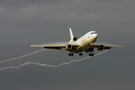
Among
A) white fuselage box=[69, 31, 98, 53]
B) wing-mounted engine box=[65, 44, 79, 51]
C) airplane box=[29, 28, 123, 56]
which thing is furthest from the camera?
wing-mounted engine box=[65, 44, 79, 51]

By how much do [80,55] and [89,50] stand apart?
14.2 feet

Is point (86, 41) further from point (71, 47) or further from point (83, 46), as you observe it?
point (71, 47)

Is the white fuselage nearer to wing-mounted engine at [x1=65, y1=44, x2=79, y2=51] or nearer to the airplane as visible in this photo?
the airplane

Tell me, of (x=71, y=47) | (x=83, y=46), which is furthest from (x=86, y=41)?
(x=71, y=47)

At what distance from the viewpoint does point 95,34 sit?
105m

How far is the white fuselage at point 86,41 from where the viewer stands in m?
105

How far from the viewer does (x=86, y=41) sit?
10638 cm

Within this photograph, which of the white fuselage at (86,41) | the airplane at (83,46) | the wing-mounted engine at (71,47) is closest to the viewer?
the white fuselage at (86,41)

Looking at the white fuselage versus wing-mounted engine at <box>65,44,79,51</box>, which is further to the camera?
wing-mounted engine at <box>65,44,79,51</box>

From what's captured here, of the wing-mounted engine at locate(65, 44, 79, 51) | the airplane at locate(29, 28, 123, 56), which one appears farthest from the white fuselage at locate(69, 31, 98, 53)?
the wing-mounted engine at locate(65, 44, 79, 51)

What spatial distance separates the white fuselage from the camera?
105m

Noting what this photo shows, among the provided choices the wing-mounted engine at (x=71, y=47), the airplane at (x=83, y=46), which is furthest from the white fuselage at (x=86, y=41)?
the wing-mounted engine at (x=71, y=47)

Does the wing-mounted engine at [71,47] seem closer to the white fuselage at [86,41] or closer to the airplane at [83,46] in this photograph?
the airplane at [83,46]

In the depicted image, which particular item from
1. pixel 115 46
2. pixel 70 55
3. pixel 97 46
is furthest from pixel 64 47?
pixel 115 46
